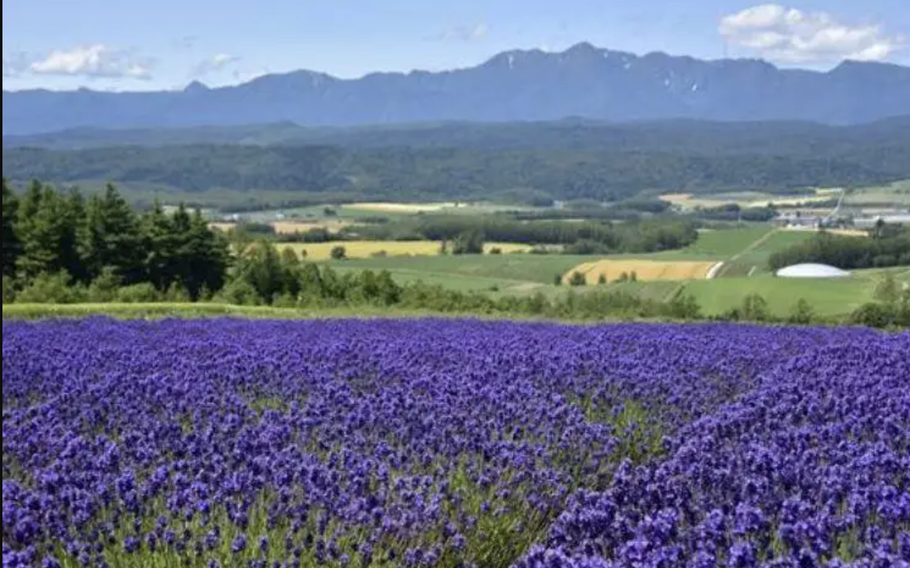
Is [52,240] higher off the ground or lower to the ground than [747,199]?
higher

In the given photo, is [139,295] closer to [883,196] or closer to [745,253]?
[745,253]

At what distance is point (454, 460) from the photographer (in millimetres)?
5742

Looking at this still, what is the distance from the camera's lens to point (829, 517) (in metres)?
4.39

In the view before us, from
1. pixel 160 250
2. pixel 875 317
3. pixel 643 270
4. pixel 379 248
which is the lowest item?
pixel 379 248

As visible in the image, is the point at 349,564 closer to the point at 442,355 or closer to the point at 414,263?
the point at 442,355

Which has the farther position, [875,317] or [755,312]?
[755,312]

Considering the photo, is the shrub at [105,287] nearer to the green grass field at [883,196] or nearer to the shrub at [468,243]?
the shrub at [468,243]

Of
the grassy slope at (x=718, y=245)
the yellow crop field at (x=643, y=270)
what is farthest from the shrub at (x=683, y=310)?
the grassy slope at (x=718, y=245)

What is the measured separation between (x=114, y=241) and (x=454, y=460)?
31.1 metres

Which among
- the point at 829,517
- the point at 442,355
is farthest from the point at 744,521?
the point at 442,355

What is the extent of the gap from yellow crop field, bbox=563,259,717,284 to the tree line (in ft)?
86.6

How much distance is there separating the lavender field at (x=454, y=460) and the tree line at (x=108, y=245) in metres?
26.8

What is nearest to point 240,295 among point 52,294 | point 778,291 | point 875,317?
point 52,294

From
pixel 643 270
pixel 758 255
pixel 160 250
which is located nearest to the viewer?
pixel 160 250
